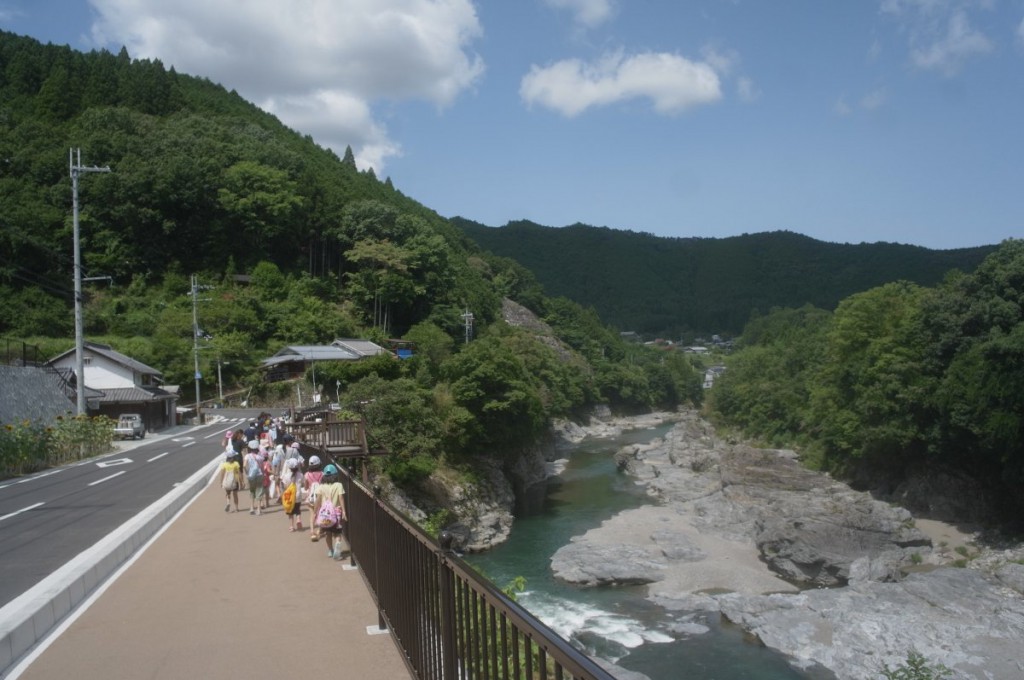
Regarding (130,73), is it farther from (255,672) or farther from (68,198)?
(255,672)

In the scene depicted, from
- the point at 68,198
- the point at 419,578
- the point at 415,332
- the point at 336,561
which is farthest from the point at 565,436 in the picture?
the point at 419,578

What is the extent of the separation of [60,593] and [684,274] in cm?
19999

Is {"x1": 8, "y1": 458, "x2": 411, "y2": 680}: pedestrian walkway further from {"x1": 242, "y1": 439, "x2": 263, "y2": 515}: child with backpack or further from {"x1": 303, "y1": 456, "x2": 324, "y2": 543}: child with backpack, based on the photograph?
{"x1": 242, "y1": 439, "x2": 263, "y2": 515}: child with backpack

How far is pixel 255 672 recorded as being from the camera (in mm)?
5180

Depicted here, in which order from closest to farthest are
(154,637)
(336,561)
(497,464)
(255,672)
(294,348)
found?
(255,672) < (154,637) < (336,561) < (497,464) < (294,348)

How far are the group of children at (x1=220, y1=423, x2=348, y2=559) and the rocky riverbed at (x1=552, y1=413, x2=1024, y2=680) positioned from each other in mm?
12705

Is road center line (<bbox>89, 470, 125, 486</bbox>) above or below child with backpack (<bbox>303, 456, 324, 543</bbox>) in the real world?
below

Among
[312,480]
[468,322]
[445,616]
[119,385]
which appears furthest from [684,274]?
[445,616]

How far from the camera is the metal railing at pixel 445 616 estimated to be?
258 cm

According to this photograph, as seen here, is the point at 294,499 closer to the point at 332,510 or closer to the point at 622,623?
the point at 332,510

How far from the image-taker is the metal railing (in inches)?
102

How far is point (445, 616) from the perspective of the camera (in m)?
3.78

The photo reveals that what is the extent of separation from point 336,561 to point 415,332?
46283mm

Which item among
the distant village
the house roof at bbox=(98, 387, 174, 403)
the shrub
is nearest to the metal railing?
the shrub
